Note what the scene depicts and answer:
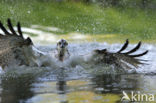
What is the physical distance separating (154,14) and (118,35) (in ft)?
16.1

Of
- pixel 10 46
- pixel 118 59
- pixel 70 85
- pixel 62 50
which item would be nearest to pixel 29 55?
pixel 10 46

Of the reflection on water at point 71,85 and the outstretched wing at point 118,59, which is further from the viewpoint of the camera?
the outstretched wing at point 118,59

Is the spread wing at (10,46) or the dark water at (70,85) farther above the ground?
the spread wing at (10,46)

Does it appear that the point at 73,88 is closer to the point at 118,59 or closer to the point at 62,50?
the point at 118,59

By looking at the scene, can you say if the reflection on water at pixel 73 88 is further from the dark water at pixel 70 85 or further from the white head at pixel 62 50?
the white head at pixel 62 50

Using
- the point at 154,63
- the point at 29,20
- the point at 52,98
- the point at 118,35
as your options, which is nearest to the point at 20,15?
the point at 29,20

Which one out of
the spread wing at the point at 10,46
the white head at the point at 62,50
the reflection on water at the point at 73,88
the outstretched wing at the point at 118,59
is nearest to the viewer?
the reflection on water at the point at 73,88

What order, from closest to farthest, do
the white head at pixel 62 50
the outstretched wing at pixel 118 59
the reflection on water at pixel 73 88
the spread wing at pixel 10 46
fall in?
the reflection on water at pixel 73 88, the spread wing at pixel 10 46, the outstretched wing at pixel 118 59, the white head at pixel 62 50

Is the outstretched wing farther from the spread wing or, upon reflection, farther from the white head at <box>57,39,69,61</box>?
the spread wing

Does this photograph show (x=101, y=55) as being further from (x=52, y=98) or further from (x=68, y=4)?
(x=68, y=4)

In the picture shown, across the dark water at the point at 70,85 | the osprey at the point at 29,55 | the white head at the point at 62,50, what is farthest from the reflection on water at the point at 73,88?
the white head at the point at 62,50

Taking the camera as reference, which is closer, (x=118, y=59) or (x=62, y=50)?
(x=118, y=59)

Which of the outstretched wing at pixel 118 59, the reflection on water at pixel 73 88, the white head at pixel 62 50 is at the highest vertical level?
the white head at pixel 62 50

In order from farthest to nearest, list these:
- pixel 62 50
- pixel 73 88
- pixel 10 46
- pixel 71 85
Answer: pixel 62 50
pixel 10 46
pixel 71 85
pixel 73 88
